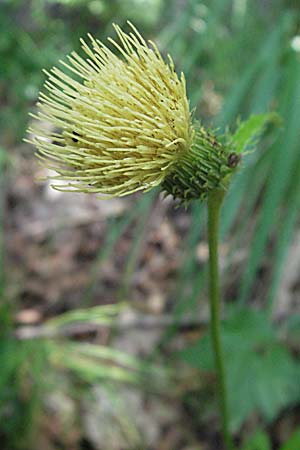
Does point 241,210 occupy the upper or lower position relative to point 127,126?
lower

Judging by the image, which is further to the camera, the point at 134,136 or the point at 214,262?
the point at 214,262

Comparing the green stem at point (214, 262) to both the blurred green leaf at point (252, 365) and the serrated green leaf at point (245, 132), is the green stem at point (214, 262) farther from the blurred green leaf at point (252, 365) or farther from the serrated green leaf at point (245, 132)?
the blurred green leaf at point (252, 365)

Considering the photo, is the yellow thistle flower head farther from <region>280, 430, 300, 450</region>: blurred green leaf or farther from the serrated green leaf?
<region>280, 430, 300, 450</region>: blurred green leaf

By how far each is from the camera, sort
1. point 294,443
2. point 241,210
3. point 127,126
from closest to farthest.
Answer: point 127,126, point 294,443, point 241,210

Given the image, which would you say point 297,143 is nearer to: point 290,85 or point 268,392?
point 290,85

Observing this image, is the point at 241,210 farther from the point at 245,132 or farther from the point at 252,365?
the point at 245,132

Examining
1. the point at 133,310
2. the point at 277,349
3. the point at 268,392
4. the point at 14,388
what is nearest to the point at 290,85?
the point at 277,349

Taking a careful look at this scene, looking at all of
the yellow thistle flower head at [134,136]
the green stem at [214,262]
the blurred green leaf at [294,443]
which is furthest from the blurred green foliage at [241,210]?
the yellow thistle flower head at [134,136]

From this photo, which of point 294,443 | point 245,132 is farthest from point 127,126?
point 294,443
